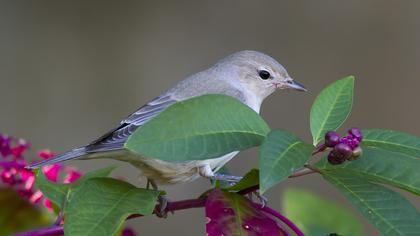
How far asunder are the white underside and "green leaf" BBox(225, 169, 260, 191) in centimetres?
87

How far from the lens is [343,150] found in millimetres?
1667

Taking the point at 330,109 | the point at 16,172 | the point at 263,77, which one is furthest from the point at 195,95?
the point at 330,109

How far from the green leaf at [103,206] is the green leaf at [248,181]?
218mm

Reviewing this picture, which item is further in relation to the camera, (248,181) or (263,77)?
(263,77)

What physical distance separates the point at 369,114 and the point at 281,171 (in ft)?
16.7

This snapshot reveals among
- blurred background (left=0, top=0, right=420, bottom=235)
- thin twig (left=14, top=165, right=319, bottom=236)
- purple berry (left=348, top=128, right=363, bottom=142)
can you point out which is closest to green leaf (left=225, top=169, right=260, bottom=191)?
thin twig (left=14, top=165, right=319, bottom=236)

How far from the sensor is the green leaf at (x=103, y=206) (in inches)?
68.3

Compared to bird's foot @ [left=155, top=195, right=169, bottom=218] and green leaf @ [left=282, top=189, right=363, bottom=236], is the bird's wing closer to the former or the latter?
bird's foot @ [left=155, top=195, right=169, bottom=218]

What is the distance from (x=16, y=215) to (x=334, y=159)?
1116 mm

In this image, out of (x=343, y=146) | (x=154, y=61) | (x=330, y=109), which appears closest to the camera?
(x=343, y=146)

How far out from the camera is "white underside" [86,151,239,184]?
277 centimetres

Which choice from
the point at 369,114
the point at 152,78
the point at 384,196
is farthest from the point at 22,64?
the point at 384,196

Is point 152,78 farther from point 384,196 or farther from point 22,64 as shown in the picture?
point 384,196

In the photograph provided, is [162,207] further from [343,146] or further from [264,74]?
[264,74]
